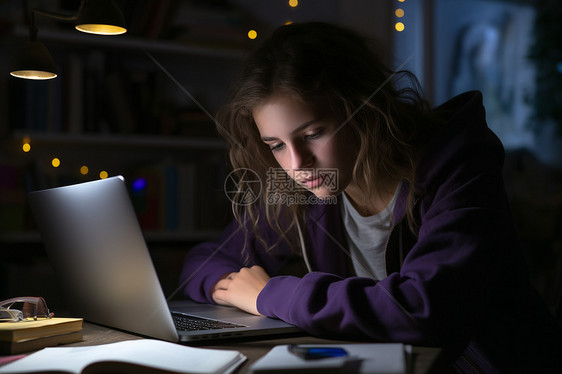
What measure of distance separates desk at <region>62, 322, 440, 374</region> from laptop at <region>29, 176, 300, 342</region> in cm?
2

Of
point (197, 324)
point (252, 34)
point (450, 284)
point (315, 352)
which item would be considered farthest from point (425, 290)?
point (252, 34)

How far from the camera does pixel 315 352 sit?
0.70 meters

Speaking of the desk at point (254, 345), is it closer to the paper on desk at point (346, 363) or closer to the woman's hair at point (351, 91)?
the paper on desk at point (346, 363)

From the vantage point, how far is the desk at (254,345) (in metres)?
0.72

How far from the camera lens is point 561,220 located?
2680 mm

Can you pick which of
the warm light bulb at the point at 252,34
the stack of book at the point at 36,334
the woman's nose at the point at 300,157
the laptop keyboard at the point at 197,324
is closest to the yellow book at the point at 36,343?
the stack of book at the point at 36,334

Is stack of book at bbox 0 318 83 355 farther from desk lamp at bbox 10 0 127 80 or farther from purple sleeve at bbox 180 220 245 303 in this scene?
desk lamp at bbox 10 0 127 80

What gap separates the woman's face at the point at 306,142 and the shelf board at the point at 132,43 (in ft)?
3.17

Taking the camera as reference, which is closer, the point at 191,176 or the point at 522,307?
the point at 522,307

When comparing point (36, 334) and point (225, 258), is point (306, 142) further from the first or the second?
point (36, 334)

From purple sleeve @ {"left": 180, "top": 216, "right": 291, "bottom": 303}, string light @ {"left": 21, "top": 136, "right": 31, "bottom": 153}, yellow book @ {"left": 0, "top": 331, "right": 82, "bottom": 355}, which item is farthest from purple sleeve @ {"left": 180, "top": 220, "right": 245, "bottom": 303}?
string light @ {"left": 21, "top": 136, "right": 31, "bottom": 153}

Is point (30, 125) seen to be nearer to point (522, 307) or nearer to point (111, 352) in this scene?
point (111, 352)

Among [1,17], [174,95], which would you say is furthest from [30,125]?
[174,95]

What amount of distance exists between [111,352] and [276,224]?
2.38 ft
